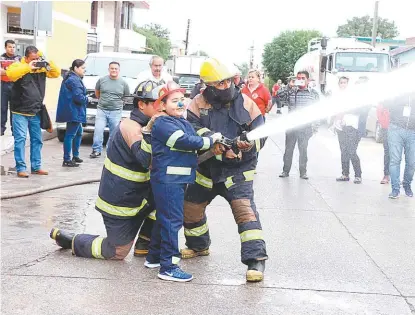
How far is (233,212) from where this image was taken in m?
5.73

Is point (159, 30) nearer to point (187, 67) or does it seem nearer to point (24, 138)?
point (187, 67)

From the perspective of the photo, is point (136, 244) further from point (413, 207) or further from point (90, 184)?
point (413, 207)

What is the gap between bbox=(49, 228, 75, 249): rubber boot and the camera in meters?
6.04

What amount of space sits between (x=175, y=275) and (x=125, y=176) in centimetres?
94

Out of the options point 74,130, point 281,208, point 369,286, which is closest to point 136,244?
point 369,286

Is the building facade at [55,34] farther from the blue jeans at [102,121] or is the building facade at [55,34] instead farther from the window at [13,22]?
the blue jeans at [102,121]

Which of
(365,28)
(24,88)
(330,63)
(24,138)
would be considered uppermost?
(365,28)

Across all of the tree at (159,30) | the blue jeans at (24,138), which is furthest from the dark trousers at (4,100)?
the tree at (159,30)

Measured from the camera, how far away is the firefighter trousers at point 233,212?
553 cm

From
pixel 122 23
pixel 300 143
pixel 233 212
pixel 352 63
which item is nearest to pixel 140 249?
pixel 233 212

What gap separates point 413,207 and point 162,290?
5208mm

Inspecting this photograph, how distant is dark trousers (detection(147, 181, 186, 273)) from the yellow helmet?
0.87 m

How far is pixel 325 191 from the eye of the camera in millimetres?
10297

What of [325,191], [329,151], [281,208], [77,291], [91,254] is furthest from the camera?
[329,151]
